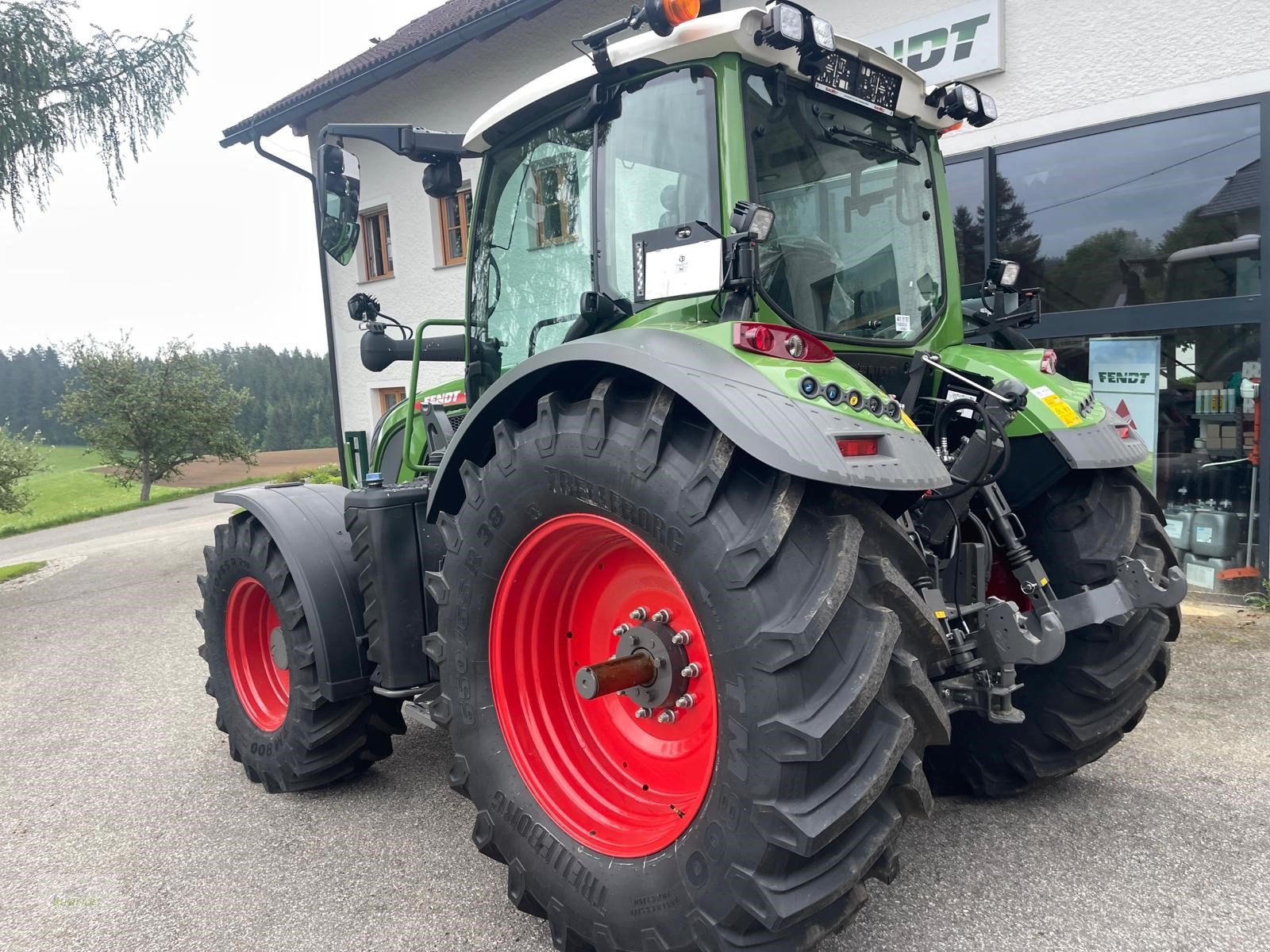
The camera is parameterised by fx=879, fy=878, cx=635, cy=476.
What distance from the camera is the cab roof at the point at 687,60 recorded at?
214 centimetres

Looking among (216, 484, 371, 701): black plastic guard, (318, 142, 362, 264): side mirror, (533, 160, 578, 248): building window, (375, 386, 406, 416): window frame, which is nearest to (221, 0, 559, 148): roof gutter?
(375, 386, 406, 416): window frame

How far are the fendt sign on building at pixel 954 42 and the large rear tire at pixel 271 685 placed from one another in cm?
505

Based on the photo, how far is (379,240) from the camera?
11539 mm

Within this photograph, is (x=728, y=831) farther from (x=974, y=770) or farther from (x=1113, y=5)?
(x=1113, y=5)

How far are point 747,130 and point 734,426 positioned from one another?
2.99 ft

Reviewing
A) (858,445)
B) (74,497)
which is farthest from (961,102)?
(74,497)

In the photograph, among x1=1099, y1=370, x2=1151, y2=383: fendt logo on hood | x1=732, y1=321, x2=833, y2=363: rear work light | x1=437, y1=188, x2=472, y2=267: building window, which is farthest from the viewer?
x1=437, y1=188, x2=472, y2=267: building window

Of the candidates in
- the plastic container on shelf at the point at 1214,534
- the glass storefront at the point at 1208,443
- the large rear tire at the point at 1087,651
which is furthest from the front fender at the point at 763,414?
the plastic container on shelf at the point at 1214,534

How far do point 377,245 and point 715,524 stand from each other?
10878mm

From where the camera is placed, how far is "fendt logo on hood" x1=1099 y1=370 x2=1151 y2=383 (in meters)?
5.84

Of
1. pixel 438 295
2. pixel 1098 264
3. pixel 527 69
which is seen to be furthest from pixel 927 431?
pixel 438 295

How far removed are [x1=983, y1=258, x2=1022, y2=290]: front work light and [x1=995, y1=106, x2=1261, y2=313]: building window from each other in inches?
124

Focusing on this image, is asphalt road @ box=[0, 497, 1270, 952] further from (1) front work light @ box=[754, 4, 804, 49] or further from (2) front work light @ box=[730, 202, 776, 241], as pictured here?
(1) front work light @ box=[754, 4, 804, 49]

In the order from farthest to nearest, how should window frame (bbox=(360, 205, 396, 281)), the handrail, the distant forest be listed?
the distant forest < window frame (bbox=(360, 205, 396, 281)) < the handrail
